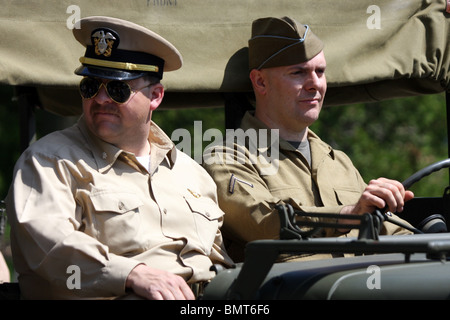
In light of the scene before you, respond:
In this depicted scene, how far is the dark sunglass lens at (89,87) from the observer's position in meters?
3.77

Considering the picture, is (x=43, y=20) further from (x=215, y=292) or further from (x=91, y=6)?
(x=215, y=292)

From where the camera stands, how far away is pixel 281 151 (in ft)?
14.8

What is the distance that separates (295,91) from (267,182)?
52cm

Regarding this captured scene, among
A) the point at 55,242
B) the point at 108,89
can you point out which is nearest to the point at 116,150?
the point at 108,89

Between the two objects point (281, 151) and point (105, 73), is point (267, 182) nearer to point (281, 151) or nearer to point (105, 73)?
point (281, 151)

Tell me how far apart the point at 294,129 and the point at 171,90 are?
0.65m

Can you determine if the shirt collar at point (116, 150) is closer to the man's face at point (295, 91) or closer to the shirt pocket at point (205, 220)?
the shirt pocket at point (205, 220)

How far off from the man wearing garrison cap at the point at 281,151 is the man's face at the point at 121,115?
1.70ft

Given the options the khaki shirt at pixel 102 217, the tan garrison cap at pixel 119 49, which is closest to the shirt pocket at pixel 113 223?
the khaki shirt at pixel 102 217

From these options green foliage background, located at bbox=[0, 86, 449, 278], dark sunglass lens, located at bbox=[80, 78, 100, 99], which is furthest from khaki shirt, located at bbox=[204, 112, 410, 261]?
green foliage background, located at bbox=[0, 86, 449, 278]

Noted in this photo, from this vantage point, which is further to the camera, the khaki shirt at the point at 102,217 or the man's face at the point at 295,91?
the man's face at the point at 295,91

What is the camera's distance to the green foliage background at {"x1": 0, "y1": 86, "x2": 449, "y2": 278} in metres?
15.1

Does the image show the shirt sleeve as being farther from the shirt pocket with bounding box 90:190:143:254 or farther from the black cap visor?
the black cap visor
